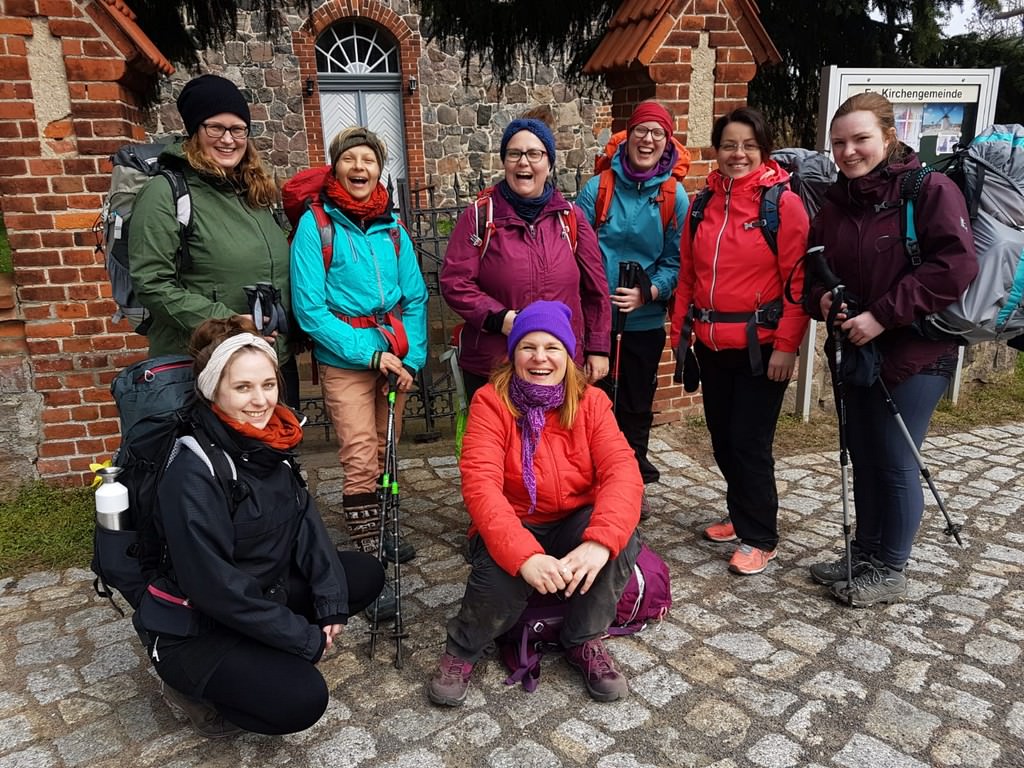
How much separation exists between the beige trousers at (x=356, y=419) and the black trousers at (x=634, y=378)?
1162mm

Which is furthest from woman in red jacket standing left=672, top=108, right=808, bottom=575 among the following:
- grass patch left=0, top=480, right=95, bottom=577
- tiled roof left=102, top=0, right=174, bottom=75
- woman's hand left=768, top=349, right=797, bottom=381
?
grass patch left=0, top=480, right=95, bottom=577

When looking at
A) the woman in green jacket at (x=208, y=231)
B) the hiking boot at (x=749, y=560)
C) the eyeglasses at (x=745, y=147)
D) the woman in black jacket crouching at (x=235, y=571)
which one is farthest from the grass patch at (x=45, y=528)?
the eyeglasses at (x=745, y=147)

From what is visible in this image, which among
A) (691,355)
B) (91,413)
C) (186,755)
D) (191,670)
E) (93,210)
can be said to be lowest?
(186,755)

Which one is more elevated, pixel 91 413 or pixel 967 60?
pixel 967 60

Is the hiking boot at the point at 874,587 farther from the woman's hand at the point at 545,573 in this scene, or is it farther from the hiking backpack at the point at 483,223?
the hiking backpack at the point at 483,223

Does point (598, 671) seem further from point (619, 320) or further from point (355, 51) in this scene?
point (355, 51)

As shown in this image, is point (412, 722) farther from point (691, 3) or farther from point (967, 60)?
point (967, 60)

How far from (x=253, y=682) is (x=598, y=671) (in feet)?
3.88

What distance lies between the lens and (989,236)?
110 inches

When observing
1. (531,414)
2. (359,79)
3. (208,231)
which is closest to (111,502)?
(208,231)

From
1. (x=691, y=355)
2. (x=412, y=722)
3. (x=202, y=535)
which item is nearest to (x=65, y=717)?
(x=202, y=535)

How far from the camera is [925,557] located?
145 inches

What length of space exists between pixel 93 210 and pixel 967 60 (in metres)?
6.64

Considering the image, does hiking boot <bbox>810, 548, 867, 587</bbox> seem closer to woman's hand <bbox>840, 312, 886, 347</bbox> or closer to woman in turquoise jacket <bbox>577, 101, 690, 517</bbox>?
woman's hand <bbox>840, 312, 886, 347</bbox>
